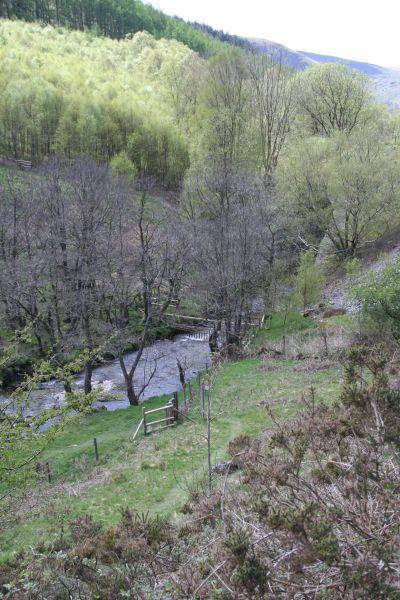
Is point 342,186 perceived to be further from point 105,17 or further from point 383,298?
point 105,17

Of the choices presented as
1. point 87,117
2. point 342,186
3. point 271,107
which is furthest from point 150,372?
point 87,117

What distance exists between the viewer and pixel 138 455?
46.8 ft

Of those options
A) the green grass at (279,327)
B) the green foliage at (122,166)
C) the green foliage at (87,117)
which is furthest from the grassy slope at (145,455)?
the green foliage at (87,117)

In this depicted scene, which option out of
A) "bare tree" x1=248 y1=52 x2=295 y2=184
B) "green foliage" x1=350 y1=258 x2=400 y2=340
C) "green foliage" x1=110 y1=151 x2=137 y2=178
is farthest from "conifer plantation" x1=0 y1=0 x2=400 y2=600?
"green foliage" x1=110 y1=151 x2=137 y2=178

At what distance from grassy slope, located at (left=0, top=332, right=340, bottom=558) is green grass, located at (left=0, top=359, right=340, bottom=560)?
0.03 meters

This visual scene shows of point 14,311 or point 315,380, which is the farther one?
A: point 14,311

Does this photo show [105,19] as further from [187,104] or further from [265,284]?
[265,284]

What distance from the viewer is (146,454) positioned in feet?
46.3

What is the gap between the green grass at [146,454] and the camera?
1084 centimetres

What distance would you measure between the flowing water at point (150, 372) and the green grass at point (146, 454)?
2.03 m

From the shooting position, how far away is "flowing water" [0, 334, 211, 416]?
21.6 meters

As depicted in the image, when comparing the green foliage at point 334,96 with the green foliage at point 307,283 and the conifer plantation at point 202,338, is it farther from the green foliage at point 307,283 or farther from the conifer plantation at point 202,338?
the green foliage at point 307,283

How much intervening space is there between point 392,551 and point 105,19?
463 feet

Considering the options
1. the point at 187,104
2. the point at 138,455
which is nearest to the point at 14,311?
the point at 138,455
